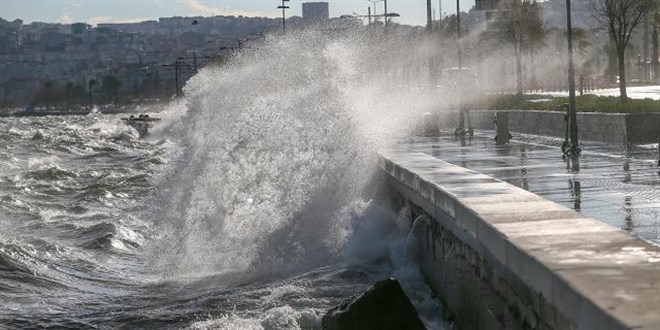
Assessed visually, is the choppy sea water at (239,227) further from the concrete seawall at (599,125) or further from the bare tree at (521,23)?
the bare tree at (521,23)

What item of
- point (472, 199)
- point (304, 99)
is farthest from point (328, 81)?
point (472, 199)

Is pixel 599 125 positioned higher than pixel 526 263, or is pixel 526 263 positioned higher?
pixel 599 125

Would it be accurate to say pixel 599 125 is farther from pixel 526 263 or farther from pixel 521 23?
pixel 521 23

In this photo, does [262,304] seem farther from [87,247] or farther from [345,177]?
[87,247]

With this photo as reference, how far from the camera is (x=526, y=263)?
24.9ft

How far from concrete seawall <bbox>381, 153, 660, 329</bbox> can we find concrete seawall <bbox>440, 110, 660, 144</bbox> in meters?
11.8

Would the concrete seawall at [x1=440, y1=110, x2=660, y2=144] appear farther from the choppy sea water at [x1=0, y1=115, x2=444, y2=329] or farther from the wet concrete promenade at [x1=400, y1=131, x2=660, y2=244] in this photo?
the choppy sea water at [x1=0, y1=115, x2=444, y2=329]

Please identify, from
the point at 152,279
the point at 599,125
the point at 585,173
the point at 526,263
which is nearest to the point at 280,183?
the point at 152,279

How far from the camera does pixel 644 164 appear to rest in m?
18.3

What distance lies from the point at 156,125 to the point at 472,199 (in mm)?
99951

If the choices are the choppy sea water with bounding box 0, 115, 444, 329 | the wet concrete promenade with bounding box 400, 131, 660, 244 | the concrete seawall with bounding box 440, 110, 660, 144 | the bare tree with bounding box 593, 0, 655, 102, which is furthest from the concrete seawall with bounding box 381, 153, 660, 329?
the bare tree with bounding box 593, 0, 655, 102

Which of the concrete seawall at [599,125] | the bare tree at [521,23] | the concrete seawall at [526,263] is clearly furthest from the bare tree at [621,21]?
the bare tree at [521,23]

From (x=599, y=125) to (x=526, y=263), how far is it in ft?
64.7

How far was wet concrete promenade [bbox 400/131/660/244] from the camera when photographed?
12.0m
